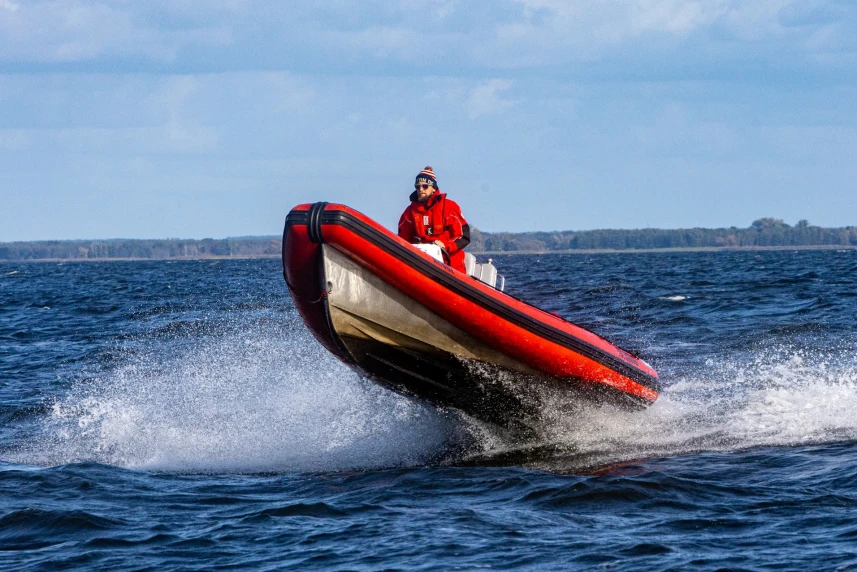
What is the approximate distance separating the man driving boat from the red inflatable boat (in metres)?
0.61

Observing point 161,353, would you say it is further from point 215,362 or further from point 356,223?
point 356,223

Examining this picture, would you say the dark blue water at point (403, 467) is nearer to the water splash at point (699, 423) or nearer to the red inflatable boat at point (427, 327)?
the water splash at point (699, 423)

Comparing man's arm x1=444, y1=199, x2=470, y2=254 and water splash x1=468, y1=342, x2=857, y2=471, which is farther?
man's arm x1=444, y1=199, x2=470, y2=254

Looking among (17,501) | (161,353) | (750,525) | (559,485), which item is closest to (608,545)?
(750,525)

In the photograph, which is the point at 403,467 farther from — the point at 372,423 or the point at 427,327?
the point at 372,423

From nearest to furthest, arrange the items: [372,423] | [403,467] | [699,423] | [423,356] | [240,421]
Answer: [403,467] → [423,356] → [699,423] → [372,423] → [240,421]

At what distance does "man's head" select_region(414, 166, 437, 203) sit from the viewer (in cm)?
772

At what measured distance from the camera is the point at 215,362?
37.8 feet

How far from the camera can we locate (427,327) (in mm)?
6926

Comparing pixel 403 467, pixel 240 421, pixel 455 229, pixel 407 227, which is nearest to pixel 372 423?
pixel 240 421

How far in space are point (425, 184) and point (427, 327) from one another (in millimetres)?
1291

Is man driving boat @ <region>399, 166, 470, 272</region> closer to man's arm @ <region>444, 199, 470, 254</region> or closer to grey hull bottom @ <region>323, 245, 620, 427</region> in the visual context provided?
man's arm @ <region>444, 199, 470, 254</region>

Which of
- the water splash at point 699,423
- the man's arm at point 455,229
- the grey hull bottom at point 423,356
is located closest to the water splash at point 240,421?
the grey hull bottom at point 423,356

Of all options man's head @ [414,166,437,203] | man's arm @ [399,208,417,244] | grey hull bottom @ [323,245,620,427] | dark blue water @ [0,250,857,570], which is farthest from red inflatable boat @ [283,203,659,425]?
man's head @ [414,166,437,203]
